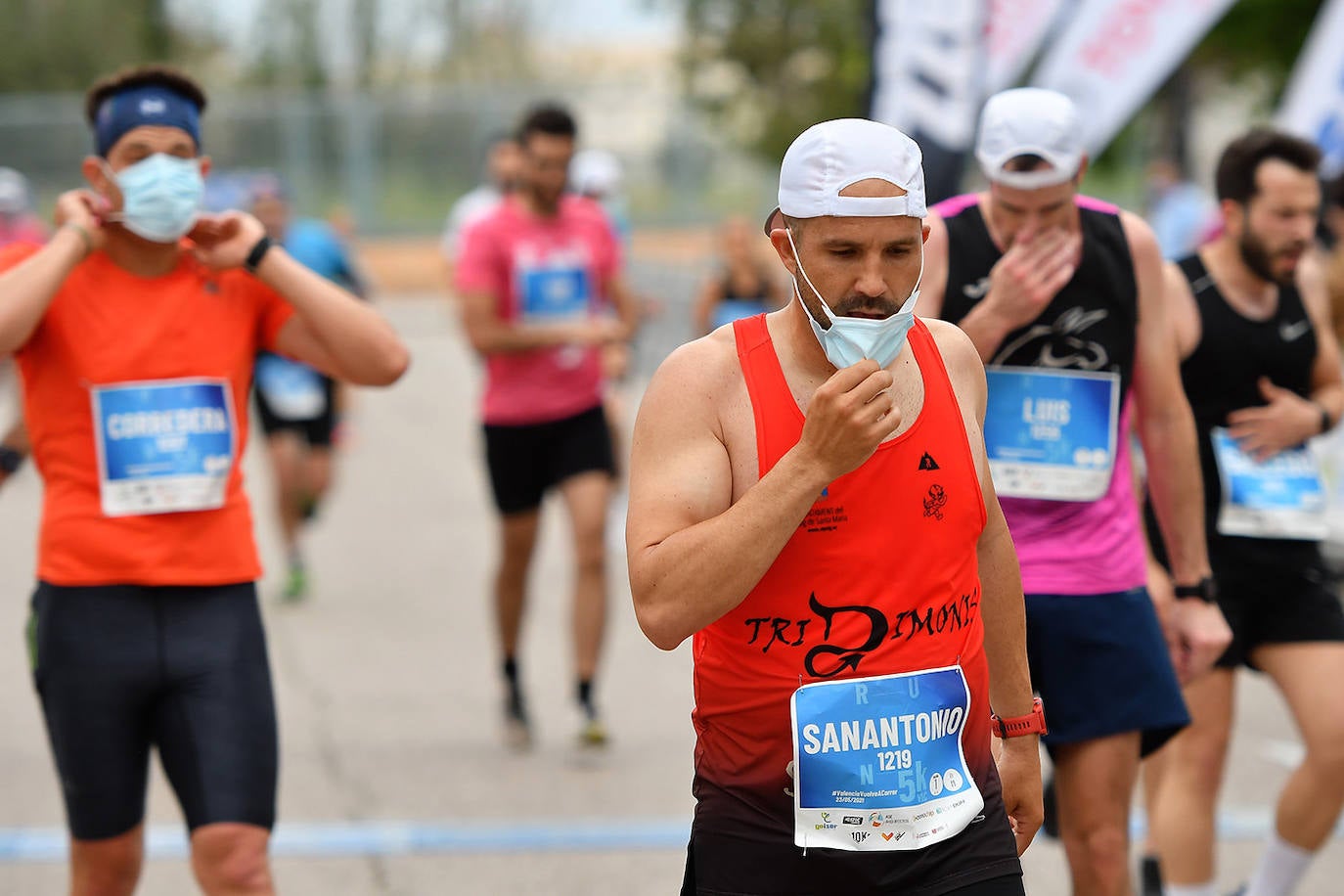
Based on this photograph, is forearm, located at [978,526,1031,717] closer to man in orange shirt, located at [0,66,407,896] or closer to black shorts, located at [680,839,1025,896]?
black shorts, located at [680,839,1025,896]

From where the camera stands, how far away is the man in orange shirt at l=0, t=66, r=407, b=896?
3930mm

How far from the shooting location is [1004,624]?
10.6ft

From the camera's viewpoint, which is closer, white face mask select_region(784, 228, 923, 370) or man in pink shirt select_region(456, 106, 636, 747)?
white face mask select_region(784, 228, 923, 370)

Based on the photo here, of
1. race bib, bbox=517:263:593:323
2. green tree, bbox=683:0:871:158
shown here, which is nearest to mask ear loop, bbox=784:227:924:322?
race bib, bbox=517:263:593:323

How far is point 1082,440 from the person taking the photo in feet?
13.9

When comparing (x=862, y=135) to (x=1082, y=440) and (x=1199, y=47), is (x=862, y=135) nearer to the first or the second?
(x=1082, y=440)

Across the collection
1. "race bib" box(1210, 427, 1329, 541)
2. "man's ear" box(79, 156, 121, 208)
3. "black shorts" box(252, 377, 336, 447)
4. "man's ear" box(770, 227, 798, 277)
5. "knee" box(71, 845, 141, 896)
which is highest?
"man's ear" box(79, 156, 121, 208)

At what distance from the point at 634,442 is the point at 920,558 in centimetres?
50

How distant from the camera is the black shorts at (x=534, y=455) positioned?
7059mm

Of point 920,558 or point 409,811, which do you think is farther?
point 409,811

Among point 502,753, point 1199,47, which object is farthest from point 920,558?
point 1199,47

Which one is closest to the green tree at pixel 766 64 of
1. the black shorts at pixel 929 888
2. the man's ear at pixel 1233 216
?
the man's ear at pixel 1233 216

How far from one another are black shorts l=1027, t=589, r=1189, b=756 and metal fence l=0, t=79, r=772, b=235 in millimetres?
27366

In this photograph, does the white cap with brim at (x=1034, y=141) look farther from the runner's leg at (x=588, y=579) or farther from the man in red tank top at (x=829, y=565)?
the runner's leg at (x=588, y=579)
